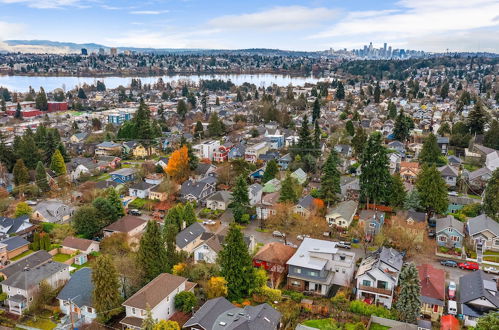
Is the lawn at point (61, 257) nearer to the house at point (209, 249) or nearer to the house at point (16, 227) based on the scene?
the house at point (16, 227)

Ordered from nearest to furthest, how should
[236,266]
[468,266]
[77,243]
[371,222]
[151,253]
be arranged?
[236,266]
[151,253]
[468,266]
[77,243]
[371,222]

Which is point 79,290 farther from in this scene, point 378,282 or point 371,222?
point 371,222

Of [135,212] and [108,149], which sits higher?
[108,149]

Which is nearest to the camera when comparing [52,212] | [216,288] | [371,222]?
[216,288]

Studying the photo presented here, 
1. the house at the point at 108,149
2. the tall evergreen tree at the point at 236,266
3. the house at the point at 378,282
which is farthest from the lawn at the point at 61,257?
the house at the point at 108,149

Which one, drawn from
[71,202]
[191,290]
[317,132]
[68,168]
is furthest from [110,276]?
[317,132]

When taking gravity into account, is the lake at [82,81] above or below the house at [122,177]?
above

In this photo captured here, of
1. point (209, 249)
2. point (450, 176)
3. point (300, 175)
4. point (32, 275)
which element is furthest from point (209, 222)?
point (450, 176)
